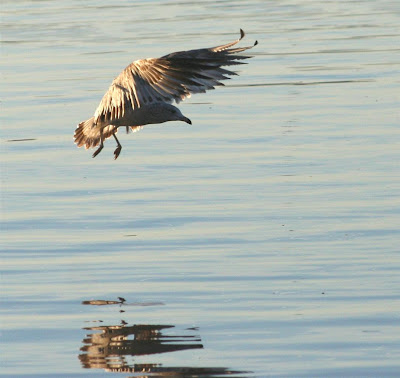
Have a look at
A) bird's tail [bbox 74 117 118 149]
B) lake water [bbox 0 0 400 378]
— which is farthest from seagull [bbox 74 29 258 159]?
bird's tail [bbox 74 117 118 149]

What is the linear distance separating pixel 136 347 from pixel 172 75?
276 centimetres

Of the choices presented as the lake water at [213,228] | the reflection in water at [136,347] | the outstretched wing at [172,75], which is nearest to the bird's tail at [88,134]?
the lake water at [213,228]

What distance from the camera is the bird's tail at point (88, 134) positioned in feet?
39.5

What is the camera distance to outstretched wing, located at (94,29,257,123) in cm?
958

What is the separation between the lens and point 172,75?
383 inches

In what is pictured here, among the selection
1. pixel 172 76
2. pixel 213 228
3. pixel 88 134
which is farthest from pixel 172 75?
pixel 88 134

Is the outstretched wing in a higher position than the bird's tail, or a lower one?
lower

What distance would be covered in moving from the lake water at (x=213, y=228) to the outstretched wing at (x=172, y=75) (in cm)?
111

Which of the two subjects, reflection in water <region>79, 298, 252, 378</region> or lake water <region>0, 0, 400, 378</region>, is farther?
lake water <region>0, 0, 400, 378</region>

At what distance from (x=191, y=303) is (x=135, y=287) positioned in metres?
0.61

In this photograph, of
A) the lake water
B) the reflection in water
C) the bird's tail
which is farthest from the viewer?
the bird's tail

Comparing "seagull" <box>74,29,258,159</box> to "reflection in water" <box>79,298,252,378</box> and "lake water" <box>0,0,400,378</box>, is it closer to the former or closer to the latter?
"lake water" <box>0,0,400,378</box>

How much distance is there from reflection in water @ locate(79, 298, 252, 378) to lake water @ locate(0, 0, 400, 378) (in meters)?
0.02

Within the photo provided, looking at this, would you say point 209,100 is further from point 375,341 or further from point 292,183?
point 375,341
